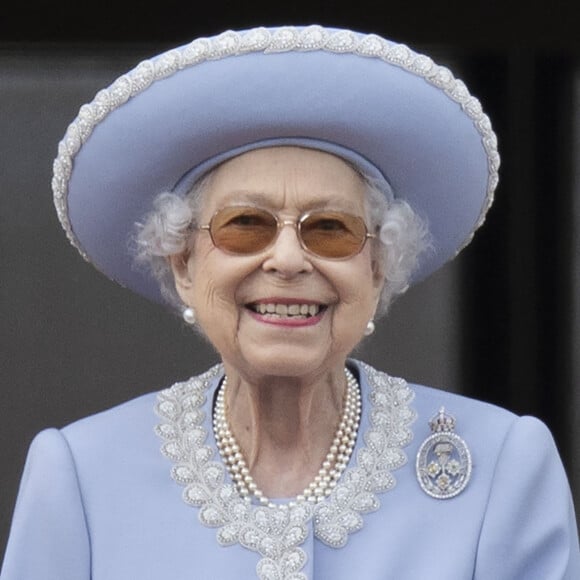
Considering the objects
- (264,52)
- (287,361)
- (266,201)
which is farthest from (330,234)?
(264,52)

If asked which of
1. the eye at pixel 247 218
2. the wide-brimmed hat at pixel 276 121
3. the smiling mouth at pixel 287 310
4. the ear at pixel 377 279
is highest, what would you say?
the wide-brimmed hat at pixel 276 121

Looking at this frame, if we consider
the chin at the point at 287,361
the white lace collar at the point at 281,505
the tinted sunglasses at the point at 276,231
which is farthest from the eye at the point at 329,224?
the white lace collar at the point at 281,505

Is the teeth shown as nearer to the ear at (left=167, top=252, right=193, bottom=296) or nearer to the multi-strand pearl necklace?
the ear at (left=167, top=252, right=193, bottom=296)

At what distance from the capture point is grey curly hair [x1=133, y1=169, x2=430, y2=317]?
14.3 ft

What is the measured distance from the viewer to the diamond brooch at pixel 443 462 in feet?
14.4

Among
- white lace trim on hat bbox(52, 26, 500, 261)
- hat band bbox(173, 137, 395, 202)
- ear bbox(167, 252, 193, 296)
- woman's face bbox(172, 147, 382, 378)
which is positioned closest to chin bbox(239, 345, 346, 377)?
woman's face bbox(172, 147, 382, 378)

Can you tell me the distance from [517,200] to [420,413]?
1750 mm

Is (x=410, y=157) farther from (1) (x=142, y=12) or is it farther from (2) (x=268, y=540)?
(1) (x=142, y=12)

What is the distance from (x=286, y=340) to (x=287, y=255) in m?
0.15

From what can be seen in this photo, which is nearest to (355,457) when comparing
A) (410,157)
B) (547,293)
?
(410,157)

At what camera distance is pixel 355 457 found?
4449mm

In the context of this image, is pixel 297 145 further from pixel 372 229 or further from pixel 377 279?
→ pixel 377 279

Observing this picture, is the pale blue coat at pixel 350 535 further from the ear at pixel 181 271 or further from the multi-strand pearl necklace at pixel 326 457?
the ear at pixel 181 271

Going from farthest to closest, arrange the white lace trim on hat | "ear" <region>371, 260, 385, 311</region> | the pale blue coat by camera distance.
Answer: "ear" <region>371, 260, 385, 311</region> < the pale blue coat < the white lace trim on hat
